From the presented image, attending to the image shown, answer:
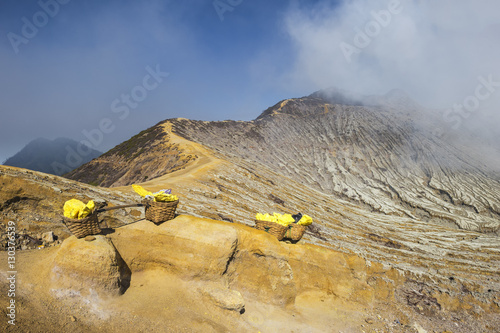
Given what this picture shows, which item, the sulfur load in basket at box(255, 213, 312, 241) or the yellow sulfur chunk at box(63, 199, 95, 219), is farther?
the sulfur load in basket at box(255, 213, 312, 241)

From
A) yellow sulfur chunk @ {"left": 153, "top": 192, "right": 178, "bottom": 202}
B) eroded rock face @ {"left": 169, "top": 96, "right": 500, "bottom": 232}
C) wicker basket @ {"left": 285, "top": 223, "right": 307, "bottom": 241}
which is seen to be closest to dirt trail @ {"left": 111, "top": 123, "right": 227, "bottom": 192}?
yellow sulfur chunk @ {"left": 153, "top": 192, "right": 178, "bottom": 202}

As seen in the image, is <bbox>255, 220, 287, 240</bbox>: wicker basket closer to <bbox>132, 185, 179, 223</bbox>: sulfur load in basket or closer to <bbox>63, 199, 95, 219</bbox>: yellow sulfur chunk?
<bbox>132, 185, 179, 223</bbox>: sulfur load in basket

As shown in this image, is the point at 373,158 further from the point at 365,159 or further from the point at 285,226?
the point at 285,226

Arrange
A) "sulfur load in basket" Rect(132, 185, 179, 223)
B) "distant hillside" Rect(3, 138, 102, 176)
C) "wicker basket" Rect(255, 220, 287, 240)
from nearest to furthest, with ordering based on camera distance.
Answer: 1. "sulfur load in basket" Rect(132, 185, 179, 223)
2. "wicker basket" Rect(255, 220, 287, 240)
3. "distant hillside" Rect(3, 138, 102, 176)

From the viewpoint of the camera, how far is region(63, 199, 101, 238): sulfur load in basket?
666cm

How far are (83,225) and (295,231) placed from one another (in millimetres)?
7443

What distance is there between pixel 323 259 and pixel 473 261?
965 inches

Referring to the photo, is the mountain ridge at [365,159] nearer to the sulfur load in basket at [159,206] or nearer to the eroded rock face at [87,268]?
the sulfur load in basket at [159,206]

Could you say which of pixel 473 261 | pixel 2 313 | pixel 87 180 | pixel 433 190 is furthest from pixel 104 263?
pixel 433 190

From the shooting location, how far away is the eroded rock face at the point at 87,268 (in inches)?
245

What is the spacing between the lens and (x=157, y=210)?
8.48 metres

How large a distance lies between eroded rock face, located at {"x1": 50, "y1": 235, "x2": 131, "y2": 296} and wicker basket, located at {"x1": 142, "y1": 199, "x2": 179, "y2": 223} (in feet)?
5.59

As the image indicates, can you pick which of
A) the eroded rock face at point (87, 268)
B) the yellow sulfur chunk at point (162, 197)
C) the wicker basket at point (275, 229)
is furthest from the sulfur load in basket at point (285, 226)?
the eroded rock face at point (87, 268)

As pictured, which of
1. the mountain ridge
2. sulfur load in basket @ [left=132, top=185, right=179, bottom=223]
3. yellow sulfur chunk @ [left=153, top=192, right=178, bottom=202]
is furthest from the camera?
the mountain ridge
